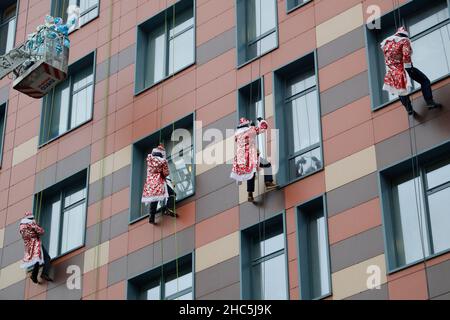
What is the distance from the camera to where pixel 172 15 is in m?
42.5

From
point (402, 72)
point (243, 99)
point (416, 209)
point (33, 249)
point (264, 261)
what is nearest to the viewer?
point (416, 209)

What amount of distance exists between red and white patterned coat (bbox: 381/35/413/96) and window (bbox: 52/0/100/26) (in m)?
13.8

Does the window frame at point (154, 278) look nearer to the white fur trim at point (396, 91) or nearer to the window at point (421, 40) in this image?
the window at point (421, 40)

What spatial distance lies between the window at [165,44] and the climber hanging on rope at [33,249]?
518 cm

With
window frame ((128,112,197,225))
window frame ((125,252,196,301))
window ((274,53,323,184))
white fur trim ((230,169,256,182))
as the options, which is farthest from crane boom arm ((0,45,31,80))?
white fur trim ((230,169,256,182))

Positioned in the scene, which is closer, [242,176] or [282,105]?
[242,176]

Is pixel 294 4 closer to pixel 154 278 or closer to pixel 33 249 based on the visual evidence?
pixel 154 278

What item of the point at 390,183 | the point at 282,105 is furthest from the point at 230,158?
the point at 390,183

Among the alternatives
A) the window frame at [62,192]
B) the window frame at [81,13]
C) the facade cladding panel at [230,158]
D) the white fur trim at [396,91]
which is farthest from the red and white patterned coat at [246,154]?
the window frame at [81,13]

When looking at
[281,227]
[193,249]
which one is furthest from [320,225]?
[193,249]

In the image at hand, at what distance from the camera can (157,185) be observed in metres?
38.2

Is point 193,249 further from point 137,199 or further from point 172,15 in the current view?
point 172,15

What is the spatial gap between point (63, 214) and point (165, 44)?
242 inches

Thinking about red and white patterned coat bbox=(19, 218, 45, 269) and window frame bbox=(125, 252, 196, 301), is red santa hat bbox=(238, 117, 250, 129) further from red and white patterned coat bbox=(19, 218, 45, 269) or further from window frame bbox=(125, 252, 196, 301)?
red and white patterned coat bbox=(19, 218, 45, 269)
